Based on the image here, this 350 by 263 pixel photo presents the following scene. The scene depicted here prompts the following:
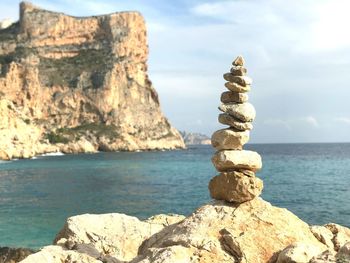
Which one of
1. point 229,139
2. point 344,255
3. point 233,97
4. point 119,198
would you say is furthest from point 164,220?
point 119,198

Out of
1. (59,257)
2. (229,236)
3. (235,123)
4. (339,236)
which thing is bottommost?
(59,257)

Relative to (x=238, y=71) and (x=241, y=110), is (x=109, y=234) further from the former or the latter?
(x=238, y=71)

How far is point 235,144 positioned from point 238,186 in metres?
1.30

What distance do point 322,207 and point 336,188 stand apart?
1780cm

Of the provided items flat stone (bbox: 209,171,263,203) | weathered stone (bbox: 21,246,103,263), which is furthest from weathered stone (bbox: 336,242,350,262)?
weathered stone (bbox: 21,246,103,263)

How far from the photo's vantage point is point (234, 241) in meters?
14.1

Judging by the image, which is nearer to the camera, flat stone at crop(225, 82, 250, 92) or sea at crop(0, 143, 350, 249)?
flat stone at crop(225, 82, 250, 92)

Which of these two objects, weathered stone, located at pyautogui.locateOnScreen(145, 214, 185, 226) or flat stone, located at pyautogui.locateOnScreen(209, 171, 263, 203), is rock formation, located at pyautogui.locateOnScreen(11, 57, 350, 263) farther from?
weathered stone, located at pyautogui.locateOnScreen(145, 214, 185, 226)

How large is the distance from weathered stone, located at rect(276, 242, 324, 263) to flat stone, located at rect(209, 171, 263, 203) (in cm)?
254

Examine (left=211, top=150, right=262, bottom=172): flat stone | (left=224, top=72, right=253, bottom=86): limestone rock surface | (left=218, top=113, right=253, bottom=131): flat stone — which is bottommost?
(left=211, top=150, right=262, bottom=172): flat stone

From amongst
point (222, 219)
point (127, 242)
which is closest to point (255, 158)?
point (222, 219)

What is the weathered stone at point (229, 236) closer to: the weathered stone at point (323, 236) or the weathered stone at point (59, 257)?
the weathered stone at point (323, 236)

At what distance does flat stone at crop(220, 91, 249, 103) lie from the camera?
15727 millimetres

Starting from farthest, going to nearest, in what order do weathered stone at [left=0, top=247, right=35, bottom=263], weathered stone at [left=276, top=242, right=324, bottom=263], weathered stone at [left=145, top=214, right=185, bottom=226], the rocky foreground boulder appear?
1. weathered stone at [left=145, top=214, right=185, bottom=226]
2. weathered stone at [left=0, top=247, right=35, bottom=263]
3. the rocky foreground boulder
4. weathered stone at [left=276, top=242, right=324, bottom=263]
